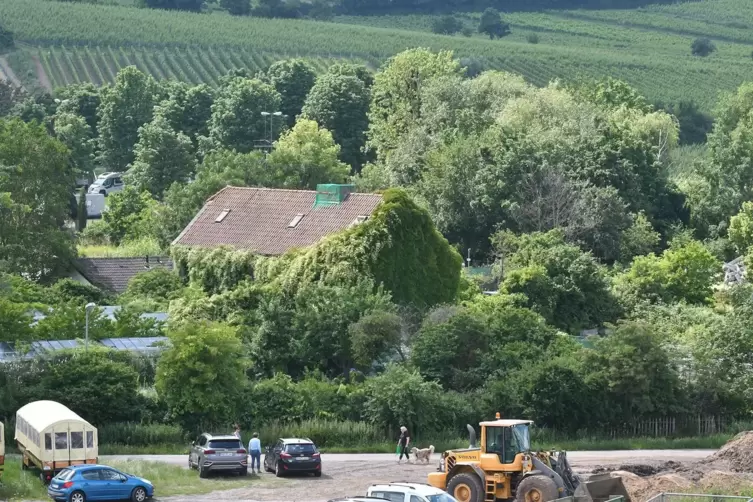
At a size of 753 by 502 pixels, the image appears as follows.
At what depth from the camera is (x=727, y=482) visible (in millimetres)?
44344

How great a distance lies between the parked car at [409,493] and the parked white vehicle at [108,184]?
94870mm

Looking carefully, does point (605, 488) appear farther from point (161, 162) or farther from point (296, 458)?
point (161, 162)

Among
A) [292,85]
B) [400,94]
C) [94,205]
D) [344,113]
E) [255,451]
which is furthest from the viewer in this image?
[292,85]

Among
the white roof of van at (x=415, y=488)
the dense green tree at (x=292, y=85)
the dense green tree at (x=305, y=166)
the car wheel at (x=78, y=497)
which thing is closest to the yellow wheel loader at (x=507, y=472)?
the white roof of van at (x=415, y=488)

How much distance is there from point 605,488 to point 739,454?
8.85m

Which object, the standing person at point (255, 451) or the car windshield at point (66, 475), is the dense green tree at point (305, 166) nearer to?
the standing person at point (255, 451)

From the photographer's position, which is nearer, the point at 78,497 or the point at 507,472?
the point at 507,472

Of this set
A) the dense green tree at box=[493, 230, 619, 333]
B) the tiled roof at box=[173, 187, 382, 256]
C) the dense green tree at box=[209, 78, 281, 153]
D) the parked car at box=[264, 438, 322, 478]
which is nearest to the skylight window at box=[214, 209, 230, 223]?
the tiled roof at box=[173, 187, 382, 256]

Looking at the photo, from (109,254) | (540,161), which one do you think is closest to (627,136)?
(540,161)

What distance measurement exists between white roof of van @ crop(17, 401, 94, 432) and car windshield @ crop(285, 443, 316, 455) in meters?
5.91

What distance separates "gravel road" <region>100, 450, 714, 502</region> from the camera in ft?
143

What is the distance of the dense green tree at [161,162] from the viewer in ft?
400

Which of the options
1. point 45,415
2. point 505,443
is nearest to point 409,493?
point 505,443

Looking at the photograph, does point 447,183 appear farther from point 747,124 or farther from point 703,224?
point 747,124
